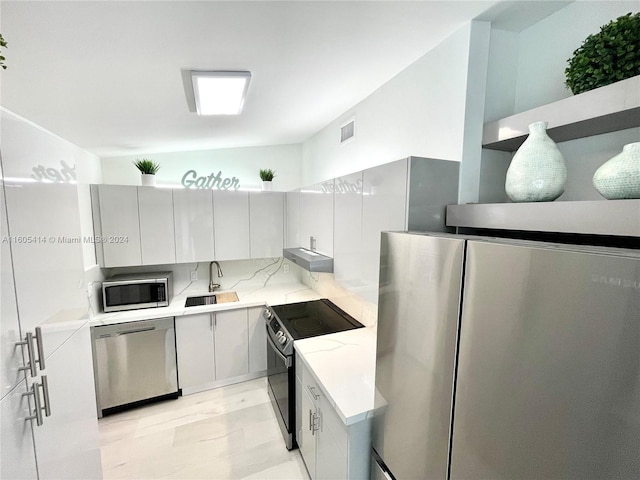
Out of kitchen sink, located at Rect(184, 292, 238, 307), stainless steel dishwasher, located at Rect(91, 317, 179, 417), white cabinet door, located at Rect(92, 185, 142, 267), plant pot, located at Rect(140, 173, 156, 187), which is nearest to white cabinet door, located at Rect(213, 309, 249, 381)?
kitchen sink, located at Rect(184, 292, 238, 307)

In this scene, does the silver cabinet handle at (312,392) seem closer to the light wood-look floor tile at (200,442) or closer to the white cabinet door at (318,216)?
the light wood-look floor tile at (200,442)

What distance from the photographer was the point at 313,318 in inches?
90.7

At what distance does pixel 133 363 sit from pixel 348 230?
2354 mm

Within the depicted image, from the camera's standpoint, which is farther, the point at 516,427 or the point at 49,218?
the point at 49,218

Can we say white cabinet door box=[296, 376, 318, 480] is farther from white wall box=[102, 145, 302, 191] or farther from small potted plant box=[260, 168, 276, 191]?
white wall box=[102, 145, 302, 191]

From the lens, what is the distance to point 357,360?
1.63 m

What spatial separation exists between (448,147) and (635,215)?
859mm

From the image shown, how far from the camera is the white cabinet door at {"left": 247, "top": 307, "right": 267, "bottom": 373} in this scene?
9.20ft

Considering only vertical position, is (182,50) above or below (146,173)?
above

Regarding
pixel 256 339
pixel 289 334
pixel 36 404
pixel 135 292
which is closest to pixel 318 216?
pixel 289 334

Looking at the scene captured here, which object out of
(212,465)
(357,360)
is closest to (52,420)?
(212,465)

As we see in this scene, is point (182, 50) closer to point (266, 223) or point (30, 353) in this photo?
point (30, 353)

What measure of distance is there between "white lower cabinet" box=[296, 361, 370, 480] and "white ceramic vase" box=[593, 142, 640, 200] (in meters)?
1.25

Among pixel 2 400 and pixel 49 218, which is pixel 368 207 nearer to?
pixel 49 218
